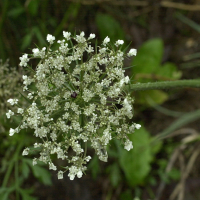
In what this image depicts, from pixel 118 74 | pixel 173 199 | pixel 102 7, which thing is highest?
pixel 102 7

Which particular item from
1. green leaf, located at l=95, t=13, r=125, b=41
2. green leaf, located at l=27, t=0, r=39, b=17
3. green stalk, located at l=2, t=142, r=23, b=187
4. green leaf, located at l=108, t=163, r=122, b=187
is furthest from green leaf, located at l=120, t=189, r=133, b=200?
green leaf, located at l=27, t=0, r=39, b=17

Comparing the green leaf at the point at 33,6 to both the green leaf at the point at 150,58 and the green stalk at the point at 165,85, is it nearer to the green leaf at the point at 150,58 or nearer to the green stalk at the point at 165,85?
the green leaf at the point at 150,58

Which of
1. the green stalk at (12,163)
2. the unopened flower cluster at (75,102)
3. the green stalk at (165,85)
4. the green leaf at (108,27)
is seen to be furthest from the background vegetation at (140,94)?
the green stalk at (165,85)

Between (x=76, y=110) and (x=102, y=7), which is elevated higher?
(x=102, y=7)

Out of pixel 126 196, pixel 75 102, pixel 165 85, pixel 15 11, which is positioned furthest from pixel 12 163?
pixel 165 85

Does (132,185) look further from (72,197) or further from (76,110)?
(76,110)

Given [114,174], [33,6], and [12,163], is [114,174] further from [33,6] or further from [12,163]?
[33,6]

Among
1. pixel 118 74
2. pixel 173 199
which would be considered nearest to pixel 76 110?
pixel 118 74

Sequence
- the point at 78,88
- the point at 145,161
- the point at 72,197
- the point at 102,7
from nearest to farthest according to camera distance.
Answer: the point at 78,88 → the point at 145,161 → the point at 72,197 → the point at 102,7
